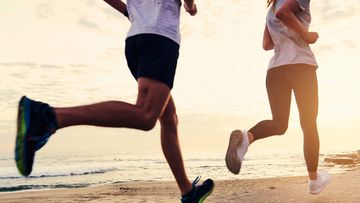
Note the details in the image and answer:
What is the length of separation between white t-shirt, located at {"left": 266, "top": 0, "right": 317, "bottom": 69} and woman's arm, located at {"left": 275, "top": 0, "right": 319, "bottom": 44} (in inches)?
3.5

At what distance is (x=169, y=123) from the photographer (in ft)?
10.7

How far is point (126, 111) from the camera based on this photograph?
2570 millimetres

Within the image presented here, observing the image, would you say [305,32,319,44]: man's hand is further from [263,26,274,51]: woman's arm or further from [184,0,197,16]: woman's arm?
[184,0,197,16]: woman's arm

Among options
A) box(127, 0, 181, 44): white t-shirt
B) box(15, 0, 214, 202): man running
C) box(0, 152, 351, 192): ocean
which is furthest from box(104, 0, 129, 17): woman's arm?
box(0, 152, 351, 192): ocean

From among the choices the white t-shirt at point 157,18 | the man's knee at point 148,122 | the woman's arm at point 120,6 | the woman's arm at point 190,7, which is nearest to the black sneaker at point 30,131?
the man's knee at point 148,122

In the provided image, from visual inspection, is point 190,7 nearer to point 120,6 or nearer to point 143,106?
point 120,6

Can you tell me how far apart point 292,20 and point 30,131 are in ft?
8.53

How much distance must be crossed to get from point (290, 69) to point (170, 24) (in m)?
1.55

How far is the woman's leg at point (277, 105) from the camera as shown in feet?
12.9

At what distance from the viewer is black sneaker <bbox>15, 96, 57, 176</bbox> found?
229cm

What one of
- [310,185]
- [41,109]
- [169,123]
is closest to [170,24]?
[169,123]

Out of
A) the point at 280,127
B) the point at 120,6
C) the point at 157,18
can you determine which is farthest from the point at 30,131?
the point at 280,127

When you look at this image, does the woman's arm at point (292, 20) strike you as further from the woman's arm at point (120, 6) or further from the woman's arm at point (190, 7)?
the woman's arm at point (120, 6)

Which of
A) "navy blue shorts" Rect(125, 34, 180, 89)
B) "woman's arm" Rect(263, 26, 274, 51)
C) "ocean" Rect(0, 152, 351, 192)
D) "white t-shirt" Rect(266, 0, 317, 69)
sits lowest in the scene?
"ocean" Rect(0, 152, 351, 192)
